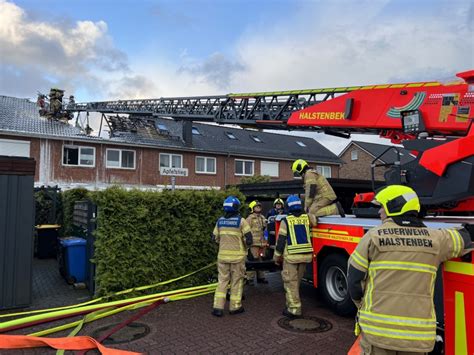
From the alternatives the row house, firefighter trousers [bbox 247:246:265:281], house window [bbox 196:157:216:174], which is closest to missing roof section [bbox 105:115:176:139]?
the row house

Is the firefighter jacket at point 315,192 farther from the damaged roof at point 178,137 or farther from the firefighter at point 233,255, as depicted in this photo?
the damaged roof at point 178,137

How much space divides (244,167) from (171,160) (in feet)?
19.6

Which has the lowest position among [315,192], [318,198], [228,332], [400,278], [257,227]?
[228,332]

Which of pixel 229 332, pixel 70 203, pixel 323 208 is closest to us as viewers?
pixel 229 332

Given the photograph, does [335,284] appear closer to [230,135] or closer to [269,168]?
[269,168]

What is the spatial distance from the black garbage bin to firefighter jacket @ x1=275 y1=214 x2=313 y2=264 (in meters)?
7.94

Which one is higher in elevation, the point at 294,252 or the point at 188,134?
the point at 188,134

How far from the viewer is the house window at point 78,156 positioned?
2225cm

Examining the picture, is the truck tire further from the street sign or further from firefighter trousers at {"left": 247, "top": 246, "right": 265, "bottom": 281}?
the street sign

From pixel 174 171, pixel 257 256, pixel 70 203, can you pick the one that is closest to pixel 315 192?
pixel 257 256

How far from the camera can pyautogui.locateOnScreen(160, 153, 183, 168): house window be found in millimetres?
25612

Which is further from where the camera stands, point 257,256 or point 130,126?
point 130,126

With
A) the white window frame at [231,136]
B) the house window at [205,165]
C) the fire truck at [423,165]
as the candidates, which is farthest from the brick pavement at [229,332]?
the white window frame at [231,136]

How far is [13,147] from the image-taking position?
67.0 ft
